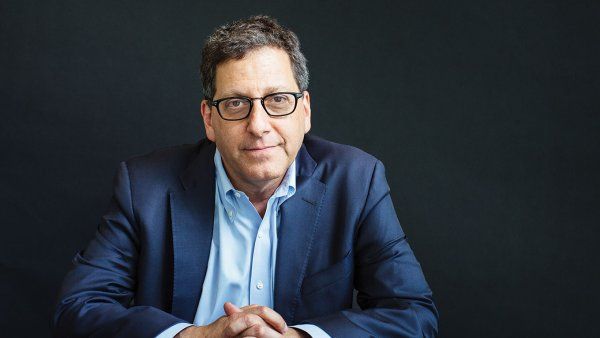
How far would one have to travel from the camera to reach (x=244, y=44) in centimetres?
262

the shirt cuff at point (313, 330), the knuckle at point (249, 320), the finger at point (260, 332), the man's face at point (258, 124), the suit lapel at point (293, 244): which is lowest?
the shirt cuff at point (313, 330)

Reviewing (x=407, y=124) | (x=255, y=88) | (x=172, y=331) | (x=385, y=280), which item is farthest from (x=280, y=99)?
(x=407, y=124)

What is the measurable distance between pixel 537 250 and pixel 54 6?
2592mm

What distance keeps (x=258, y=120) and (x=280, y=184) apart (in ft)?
1.08

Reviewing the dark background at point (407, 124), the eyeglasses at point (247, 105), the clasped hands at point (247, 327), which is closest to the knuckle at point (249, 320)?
the clasped hands at point (247, 327)

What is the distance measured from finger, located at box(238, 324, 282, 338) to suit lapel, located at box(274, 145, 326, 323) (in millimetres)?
342

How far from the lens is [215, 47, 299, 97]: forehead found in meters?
2.60

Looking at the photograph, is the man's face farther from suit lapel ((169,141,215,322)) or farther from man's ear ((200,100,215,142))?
suit lapel ((169,141,215,322))

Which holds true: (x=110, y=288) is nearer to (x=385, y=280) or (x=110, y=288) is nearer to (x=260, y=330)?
(x=260, y=330)

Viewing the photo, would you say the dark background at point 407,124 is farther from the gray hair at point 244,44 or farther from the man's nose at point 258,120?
the man's nose at point 258,120

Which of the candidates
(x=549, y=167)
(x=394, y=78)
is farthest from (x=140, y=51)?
(x=549, y=167)

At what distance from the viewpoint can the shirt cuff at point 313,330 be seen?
2469 millimetres

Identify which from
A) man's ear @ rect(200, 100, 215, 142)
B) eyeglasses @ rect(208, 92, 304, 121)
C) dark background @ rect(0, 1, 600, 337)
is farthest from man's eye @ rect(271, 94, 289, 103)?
dark background @ rect(0, 1, 600, 337)

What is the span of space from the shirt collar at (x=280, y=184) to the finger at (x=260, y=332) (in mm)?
533
